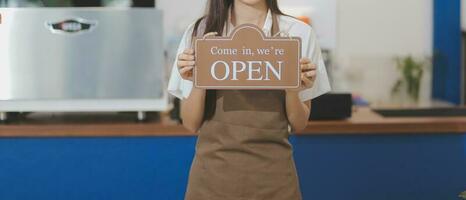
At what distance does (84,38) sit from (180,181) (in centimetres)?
46

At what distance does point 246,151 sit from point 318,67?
0.76 feet

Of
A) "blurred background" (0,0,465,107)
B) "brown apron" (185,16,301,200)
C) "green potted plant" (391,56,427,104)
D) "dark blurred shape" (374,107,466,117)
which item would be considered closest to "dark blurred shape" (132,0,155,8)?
"brown apron" (185,16,301,200)

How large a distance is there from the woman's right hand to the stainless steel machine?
510mm

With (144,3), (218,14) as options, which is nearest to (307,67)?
(218,14)

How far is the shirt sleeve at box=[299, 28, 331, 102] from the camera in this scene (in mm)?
1251

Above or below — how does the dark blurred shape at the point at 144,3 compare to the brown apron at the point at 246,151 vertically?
above

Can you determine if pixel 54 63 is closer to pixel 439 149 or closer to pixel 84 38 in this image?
pixel 84 38

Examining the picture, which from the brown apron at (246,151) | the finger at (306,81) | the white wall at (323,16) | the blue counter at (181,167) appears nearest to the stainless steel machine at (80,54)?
the blue counter at (181,167)

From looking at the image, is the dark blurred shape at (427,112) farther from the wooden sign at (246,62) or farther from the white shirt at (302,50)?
the wooden sign at (246,62)

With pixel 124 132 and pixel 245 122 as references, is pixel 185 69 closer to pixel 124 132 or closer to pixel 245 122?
pixel 245 122

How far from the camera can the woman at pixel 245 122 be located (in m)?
1.21

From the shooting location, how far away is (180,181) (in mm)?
1706

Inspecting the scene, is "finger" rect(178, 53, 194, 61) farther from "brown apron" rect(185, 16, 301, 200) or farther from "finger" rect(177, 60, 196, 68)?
"brown apron" rect(185, 16, 301, 200)

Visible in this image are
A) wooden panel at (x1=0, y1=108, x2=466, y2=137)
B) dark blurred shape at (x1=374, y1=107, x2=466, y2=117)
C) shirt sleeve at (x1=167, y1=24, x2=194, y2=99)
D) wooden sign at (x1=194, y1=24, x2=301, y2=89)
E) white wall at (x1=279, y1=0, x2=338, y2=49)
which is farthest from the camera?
white wall at (x1=279, y1=0, x2=338, y2=49)
